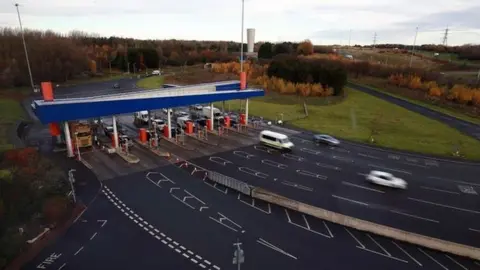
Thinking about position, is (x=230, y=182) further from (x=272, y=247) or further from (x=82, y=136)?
(x=82, y=136)

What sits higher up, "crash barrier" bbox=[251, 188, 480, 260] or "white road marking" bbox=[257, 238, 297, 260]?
"crash barrier" bbox=[251, 188, 480, 260]

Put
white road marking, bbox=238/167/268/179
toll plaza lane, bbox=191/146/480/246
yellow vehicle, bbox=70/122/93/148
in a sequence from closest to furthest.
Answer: toll plaza lane, bbox=191/146/480/246 → white road marking, bbox=238/167/268/179 → yellow vehicle, bbox=70/122/93/148

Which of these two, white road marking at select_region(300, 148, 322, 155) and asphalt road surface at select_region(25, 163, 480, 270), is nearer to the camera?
asphalt road surface at select_region(25, 163, 480, 270)

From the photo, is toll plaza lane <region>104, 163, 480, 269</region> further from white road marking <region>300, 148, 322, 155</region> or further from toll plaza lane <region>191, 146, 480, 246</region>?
white road marking <region>300, 148, 322, 155</region>

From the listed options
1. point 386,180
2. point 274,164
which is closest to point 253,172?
point 274,164

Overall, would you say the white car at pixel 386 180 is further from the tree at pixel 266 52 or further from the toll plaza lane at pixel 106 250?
the tree at pixel 266 52

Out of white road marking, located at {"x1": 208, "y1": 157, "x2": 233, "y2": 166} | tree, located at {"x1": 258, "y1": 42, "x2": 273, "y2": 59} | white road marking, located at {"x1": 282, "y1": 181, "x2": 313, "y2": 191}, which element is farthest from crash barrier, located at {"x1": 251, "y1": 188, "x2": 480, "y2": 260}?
tree, located at {"x1": 258, "y1": 42, "x2": 273, "y2": 59}

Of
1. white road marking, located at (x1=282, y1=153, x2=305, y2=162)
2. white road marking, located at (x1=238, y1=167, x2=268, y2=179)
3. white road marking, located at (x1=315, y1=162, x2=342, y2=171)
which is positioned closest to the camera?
white road marking, located at (x1=238, y1=167, x2=268, y2=179)

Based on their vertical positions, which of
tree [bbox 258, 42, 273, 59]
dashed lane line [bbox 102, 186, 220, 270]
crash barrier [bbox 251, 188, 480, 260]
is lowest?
dashed lane line [bbox 102, 186, 220, 270]
